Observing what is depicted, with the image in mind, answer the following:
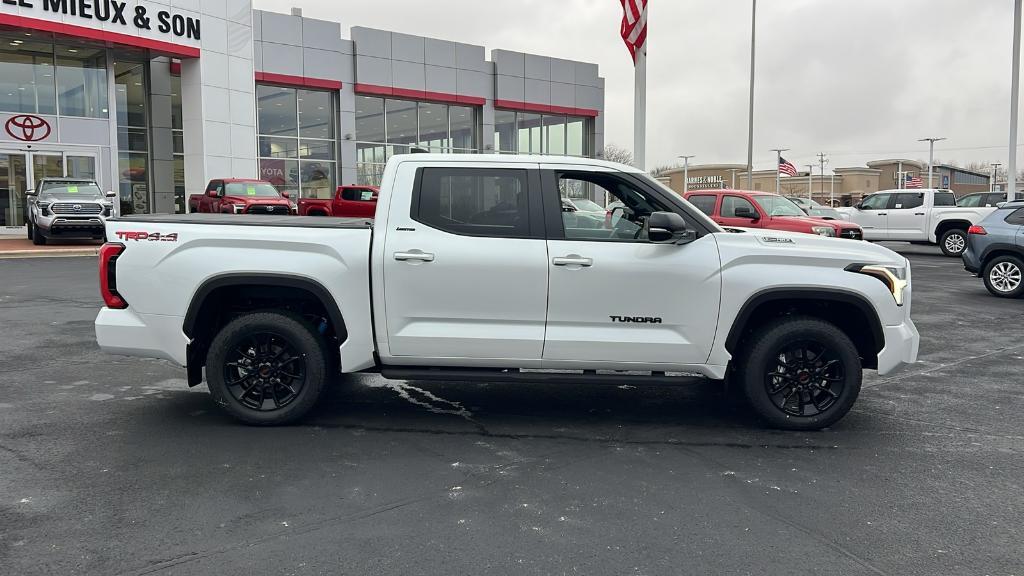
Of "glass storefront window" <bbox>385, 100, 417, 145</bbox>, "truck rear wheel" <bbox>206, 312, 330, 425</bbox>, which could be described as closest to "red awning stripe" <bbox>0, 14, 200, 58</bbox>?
"glass storefront window" <bbox>385, 100, 417, 145</bbox>

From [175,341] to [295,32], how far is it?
31.1 m

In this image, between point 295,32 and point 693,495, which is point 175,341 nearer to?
point 693,495

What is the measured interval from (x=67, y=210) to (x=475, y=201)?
20.6 m

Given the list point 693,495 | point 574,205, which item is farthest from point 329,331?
point 693,495

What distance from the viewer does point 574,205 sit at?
546 cm

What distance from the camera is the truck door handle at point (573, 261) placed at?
517cm

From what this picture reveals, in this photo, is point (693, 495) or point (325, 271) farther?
point (325, 271)

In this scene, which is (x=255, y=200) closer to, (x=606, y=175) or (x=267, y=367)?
(x=267, y=367)

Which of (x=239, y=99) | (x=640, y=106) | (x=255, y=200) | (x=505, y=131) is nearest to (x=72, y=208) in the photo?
(x=255, y=200)

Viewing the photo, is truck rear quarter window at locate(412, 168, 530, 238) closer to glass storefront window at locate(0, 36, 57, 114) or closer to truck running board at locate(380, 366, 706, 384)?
truck running board at locate(380, 366, 706, 384)

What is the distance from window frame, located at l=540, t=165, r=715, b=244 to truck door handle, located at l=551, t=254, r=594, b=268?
148 millimetres

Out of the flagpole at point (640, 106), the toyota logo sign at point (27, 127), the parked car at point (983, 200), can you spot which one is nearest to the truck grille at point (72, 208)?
the toyota logo sign at point (27, 127)

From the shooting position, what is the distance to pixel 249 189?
2481cm

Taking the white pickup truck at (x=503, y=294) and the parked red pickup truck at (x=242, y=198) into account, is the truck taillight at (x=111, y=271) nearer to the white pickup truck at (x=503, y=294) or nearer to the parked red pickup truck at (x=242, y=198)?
the white pickup truck at (x=503, y=294)
